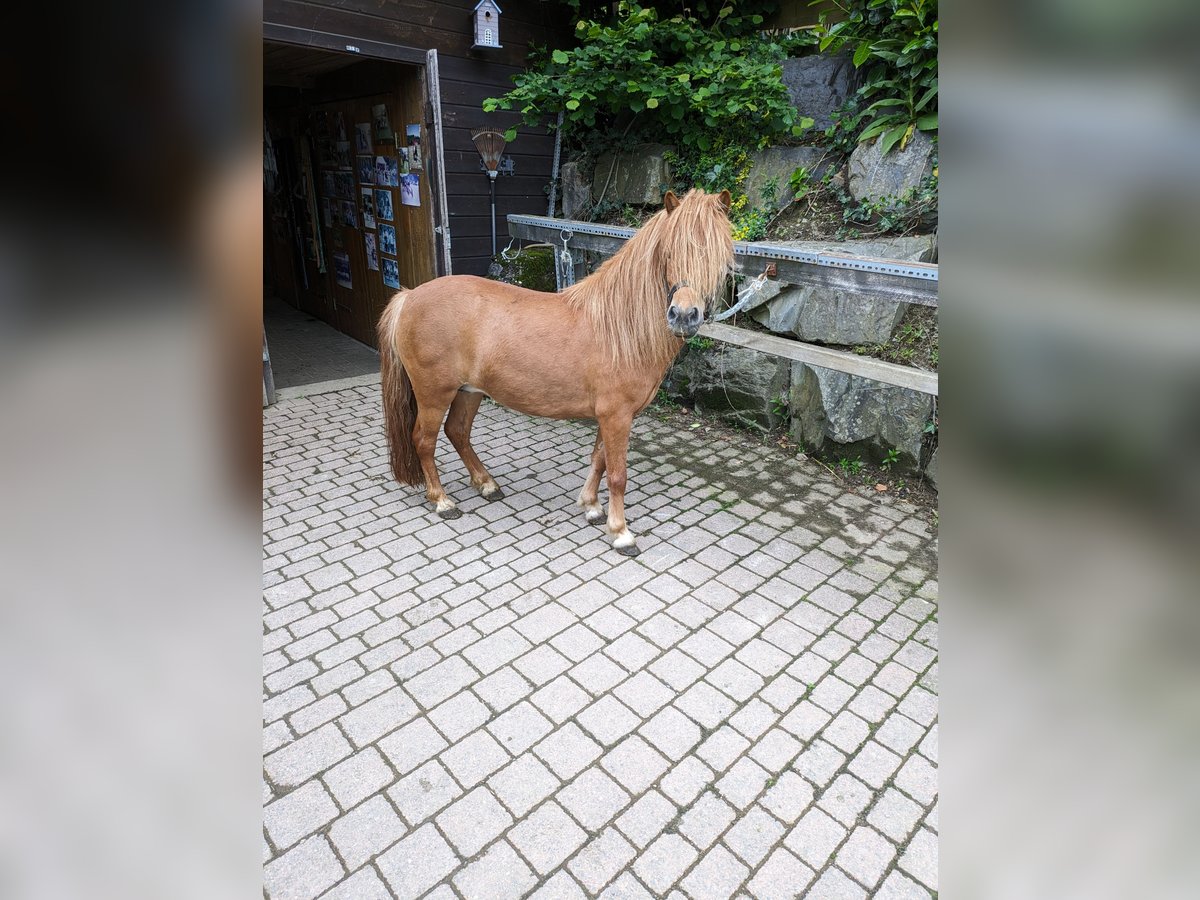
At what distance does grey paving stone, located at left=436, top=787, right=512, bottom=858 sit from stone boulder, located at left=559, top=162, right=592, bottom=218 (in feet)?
17.6

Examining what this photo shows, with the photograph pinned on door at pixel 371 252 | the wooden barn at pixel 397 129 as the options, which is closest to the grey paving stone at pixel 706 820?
the wooden barn at pixel 397 129

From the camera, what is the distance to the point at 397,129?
6.02 metres

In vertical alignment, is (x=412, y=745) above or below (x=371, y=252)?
below

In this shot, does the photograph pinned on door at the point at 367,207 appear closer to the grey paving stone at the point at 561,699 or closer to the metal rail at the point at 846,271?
the metal rail at the point at 846,271

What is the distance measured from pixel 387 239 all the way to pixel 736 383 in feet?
12.6

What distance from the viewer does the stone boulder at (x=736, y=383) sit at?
4914 millimetres

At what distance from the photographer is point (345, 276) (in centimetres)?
762

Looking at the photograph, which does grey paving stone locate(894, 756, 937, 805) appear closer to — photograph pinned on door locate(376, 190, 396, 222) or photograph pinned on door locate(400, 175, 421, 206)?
photograph pinned on door locate(400, 175, 421, 206)

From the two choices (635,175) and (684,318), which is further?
(635,175)

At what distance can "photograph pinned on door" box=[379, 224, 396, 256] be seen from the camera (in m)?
6.52

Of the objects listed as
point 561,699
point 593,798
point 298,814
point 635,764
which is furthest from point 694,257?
point 298,814

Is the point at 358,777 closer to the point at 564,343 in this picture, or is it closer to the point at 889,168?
the point at 564,343
